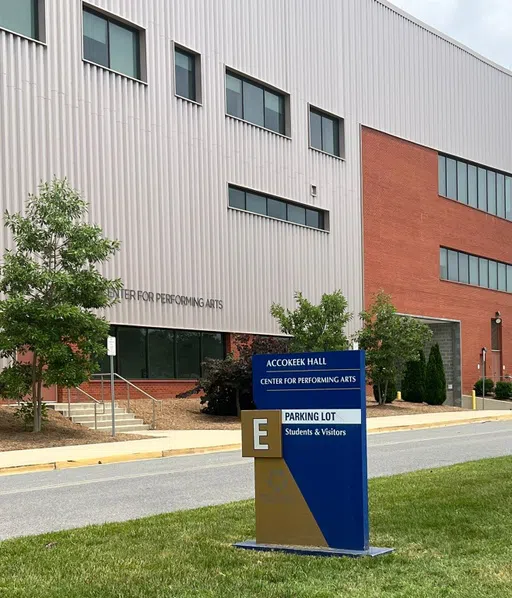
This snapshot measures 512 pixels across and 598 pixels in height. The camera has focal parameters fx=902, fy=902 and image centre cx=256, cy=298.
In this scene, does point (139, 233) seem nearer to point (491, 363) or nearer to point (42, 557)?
point (42, 557)

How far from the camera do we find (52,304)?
2244cm

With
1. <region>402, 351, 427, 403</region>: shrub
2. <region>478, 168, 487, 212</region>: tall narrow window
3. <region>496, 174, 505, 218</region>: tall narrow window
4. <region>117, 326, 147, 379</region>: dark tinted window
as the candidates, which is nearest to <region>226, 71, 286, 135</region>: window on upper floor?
<region>117, 326, 147, 379</region>: dark tinted window

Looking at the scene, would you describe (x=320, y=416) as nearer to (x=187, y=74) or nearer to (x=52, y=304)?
(x=52, y=304)

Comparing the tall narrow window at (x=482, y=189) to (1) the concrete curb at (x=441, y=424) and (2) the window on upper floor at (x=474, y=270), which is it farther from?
(1) the concrete curb at (x=441, y=424)

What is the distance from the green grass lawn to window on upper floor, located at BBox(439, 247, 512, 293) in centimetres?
4183

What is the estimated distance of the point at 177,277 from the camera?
33.1 metres

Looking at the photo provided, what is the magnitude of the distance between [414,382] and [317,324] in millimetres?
13073

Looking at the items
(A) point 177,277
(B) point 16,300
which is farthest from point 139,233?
(B) point 16,300

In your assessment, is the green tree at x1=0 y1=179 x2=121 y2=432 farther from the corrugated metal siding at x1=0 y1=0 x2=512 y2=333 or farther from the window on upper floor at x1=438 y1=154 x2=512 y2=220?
the window on upper floor at x1=438 y1=154 x2=512 y2=220

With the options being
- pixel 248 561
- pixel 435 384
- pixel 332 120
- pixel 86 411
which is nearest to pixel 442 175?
pixel 332 120

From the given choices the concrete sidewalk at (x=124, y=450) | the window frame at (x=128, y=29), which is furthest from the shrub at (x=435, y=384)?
the window frame at (x=128, y=29)

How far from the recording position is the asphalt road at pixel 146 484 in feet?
32.8

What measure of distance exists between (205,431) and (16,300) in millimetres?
7190

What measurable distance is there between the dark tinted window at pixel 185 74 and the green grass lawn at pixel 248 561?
88.9ft
